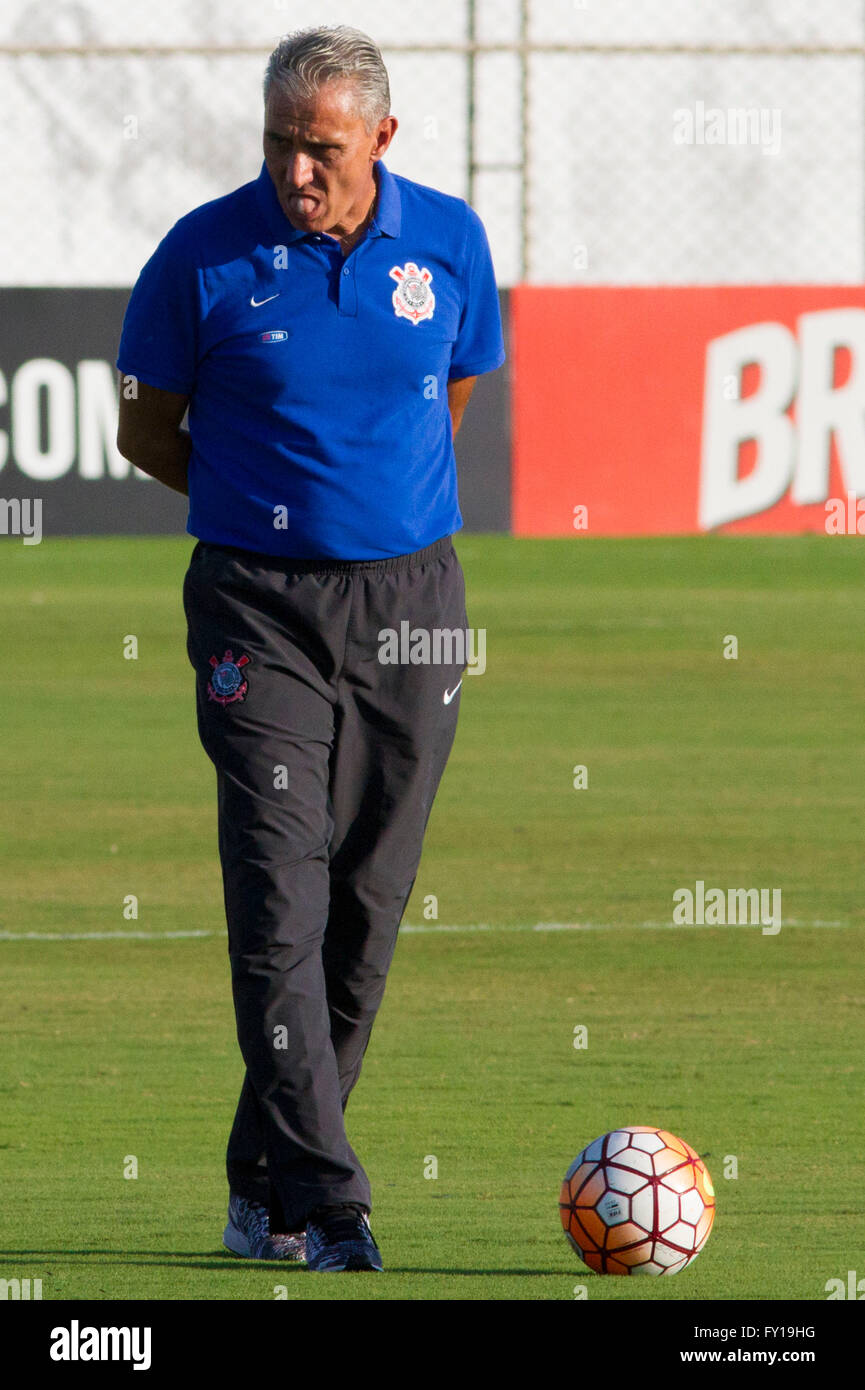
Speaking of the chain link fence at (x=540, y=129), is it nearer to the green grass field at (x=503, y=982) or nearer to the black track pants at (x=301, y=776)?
the green grass field at (x=503, y=982)

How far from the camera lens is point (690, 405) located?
710 inches

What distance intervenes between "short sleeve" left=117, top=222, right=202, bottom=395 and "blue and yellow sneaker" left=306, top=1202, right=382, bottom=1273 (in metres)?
1.57

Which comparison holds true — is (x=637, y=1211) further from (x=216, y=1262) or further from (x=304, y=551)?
(x=304, y=551)

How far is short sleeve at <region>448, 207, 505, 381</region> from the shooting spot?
5172 millimetres

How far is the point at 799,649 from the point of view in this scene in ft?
50.0

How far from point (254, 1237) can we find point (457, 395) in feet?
5.94

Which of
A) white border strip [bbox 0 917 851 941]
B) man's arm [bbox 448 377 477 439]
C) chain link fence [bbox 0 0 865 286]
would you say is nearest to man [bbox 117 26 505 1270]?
man's arm [bbox 448 377 477 439]

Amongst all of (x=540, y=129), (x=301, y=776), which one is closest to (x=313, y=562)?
(x=301, y=776)

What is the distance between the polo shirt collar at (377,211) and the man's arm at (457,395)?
516 mm

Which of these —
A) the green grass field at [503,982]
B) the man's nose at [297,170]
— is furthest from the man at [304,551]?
the green grass field at [503,982]

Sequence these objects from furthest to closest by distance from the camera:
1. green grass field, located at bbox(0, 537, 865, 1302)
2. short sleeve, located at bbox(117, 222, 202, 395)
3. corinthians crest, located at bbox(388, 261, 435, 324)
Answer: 1. green grass field, located at bbox(0, 537, 865, 1302)
2. corinthians crest, located at bbox(388, 261, 435, 324)
3. short sleeve, located at bbox(117, 222, 202, 395)

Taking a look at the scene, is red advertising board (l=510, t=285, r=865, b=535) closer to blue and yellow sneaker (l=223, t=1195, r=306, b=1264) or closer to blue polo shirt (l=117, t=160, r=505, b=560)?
blue polo shirt (l=117, t=160, r=505, b=560)

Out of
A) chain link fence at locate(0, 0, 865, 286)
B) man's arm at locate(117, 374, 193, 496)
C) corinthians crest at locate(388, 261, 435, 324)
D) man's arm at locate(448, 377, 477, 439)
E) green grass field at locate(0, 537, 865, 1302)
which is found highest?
chain link fence at locate(0, 0, 865, 286)

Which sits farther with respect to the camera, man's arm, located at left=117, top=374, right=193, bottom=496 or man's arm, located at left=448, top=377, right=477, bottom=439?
man's arm, located at left=448, top=377, right=477, bottom=439
